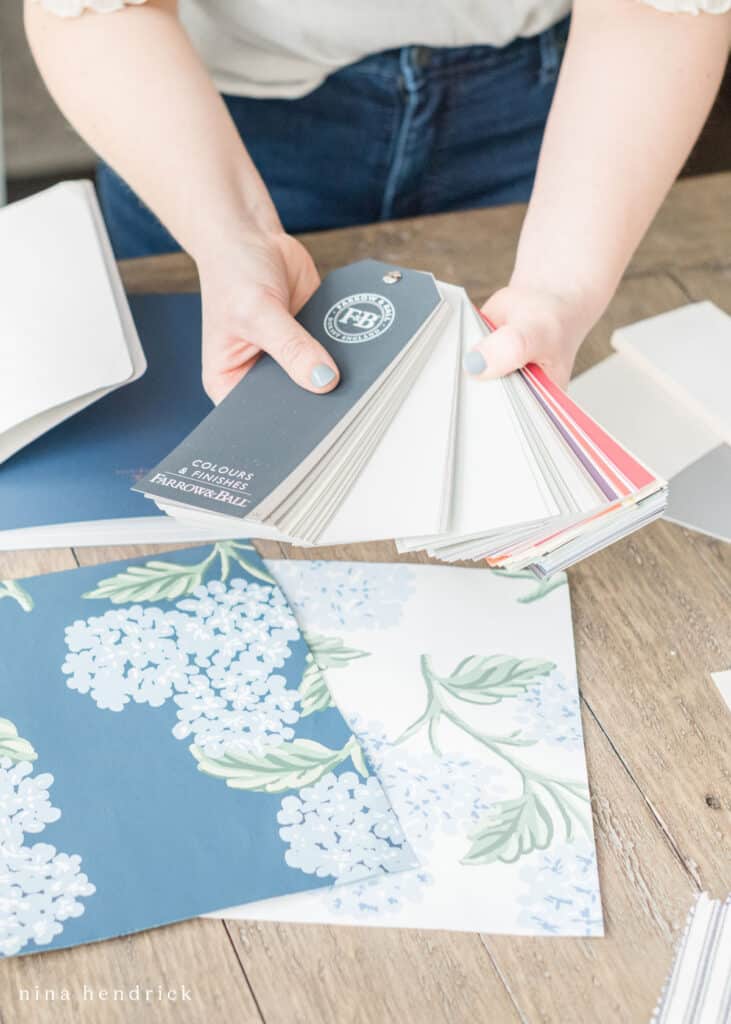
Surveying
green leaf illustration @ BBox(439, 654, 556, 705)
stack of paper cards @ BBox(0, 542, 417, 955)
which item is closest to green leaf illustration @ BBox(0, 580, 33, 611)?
stack of paper cards @ BBox(0, 542, 417, 955)

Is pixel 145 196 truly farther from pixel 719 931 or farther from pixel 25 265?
pixel 719 931

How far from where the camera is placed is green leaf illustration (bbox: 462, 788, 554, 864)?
28.4 inches

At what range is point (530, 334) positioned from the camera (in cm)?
89

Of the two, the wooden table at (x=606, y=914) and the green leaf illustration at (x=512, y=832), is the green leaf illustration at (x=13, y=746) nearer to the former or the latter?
the wooden table at (x=606, y=914)

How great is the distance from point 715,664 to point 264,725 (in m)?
0.35

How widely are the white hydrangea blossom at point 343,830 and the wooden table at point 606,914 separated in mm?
41

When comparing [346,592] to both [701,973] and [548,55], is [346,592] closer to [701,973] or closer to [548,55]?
[701,973]

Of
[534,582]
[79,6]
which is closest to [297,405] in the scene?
[534,582]

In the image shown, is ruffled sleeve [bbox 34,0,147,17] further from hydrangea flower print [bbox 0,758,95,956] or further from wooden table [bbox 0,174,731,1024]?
hydrangea flower print [bbox 0,758,95,956]

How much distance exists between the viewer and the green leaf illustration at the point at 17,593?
33.7 inches

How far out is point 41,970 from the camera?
2.15 ft

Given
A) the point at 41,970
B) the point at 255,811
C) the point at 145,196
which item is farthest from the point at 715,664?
the point at 145,196

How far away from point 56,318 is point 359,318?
0.88ft

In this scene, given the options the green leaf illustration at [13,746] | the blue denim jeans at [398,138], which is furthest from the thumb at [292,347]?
the blue denim jeans at [398,138]
